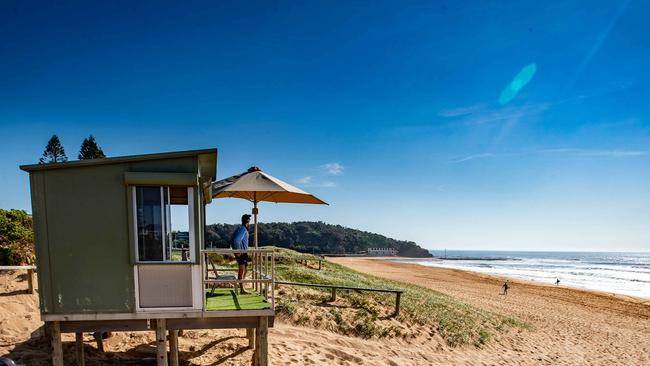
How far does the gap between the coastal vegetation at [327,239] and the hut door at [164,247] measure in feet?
369

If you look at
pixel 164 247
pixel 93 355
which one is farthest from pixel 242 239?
pixel 93 355

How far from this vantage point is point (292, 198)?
940 centimetres

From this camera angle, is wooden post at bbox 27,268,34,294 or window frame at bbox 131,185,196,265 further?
wooden post at bbox 27,268,34,294

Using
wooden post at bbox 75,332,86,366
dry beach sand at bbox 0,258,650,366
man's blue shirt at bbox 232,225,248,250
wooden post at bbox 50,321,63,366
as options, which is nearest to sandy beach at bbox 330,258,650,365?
dry beach sand at bbox 0,258,650,366

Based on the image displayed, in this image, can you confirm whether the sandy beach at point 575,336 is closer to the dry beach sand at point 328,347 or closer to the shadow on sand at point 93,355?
the dry beach sand at point 328,347

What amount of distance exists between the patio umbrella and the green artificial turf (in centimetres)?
205

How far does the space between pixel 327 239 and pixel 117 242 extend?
140 meters

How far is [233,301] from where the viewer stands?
25.7ft

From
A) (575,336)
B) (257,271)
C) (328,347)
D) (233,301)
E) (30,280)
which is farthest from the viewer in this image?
(575,336)

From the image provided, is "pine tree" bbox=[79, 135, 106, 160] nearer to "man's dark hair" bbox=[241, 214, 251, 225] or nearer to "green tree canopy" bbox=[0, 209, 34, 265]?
"green tree canopy" bbox=[0, 209, 34, 265]

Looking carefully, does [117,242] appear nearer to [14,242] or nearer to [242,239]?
[242,239]

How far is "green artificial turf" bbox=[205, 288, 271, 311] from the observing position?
716 centimetres

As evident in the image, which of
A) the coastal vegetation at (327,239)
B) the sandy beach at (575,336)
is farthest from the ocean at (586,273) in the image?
the coastal vegetation at (327,239)

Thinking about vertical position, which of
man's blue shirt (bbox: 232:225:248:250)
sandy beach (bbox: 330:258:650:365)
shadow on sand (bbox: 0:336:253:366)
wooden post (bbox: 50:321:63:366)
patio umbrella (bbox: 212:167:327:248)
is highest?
patio umbrella (bbox: 212:167:327:248)
